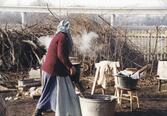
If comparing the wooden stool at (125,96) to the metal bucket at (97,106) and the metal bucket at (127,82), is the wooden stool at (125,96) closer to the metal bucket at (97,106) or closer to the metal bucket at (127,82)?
the metal bucket at (127,82)

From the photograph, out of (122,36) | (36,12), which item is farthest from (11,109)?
(36,12)

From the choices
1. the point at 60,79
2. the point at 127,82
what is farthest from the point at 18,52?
the point at 60,79

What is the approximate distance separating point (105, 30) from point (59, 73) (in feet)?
22.2

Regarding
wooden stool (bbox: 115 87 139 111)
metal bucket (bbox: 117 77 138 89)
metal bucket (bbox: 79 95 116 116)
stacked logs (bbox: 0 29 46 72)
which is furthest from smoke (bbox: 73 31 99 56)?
metal bucket (bbox: 79 95 116 116)

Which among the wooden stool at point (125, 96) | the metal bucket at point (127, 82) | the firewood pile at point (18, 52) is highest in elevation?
the firewood pile at point (18, 52)

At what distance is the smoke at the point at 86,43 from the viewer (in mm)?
13766

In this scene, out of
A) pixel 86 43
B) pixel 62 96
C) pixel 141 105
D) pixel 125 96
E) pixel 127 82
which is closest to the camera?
pixel 62 96

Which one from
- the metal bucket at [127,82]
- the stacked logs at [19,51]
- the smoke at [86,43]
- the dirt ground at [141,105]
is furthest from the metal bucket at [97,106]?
the stacked logs at [19,51]

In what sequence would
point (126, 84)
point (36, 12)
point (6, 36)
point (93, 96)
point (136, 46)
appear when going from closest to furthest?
point (93, 96)
point (126, 84)
point (6, 36)
point (136, 46)
point (36, 12)

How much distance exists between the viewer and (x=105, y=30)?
14070 mm

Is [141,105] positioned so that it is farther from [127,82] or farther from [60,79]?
[60,79]

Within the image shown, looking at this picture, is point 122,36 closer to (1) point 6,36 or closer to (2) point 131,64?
(2) point 131,64

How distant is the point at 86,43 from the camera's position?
14.0m

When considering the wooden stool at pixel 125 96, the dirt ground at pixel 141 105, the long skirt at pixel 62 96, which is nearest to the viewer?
the long skirt at pixel 62 96
